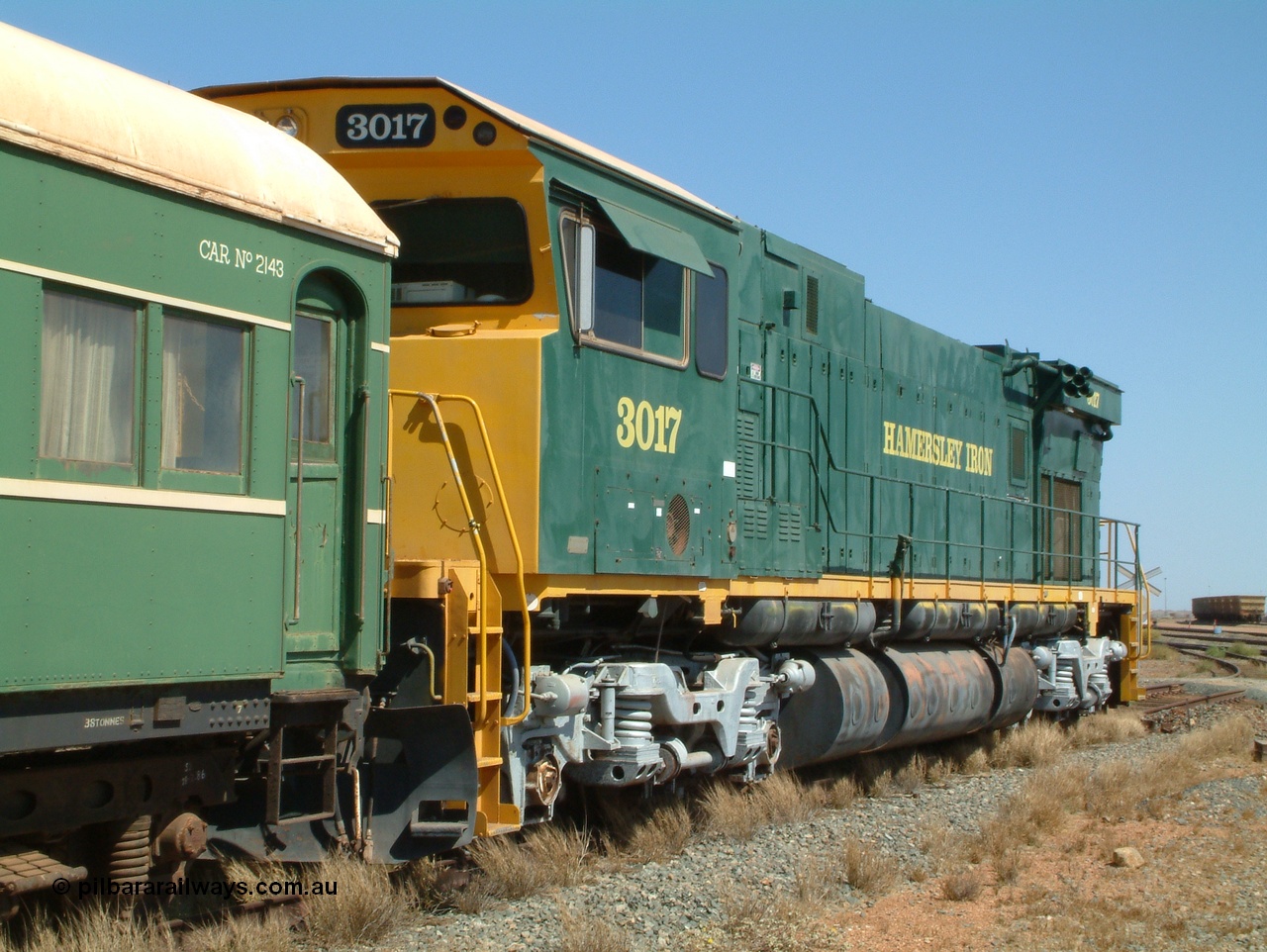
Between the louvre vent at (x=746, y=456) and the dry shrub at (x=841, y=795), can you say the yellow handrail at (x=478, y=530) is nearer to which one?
the louvre vent at (x=746, y=456)

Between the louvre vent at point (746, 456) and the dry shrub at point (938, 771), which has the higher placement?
the louvre vent at point (746, 456)

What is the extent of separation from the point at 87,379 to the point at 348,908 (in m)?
2.81

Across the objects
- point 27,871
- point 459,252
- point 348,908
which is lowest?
point 348,908

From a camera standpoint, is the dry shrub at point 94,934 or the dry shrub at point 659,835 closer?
the dry shrub at point 94,934

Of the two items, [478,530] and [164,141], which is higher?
[164,141]

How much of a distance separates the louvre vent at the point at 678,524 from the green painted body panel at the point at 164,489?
2.53m

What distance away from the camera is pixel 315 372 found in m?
6.08

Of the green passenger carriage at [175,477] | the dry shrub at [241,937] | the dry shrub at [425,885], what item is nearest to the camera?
the green passenger carriage at [175,477]

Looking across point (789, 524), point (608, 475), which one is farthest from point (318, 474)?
point (789, 524)

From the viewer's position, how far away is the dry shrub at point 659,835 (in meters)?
8.49

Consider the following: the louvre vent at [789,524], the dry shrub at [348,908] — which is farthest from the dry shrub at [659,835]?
the dry shrub at [348,908]

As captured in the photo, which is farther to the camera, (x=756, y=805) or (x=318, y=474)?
(x=756, y=805)

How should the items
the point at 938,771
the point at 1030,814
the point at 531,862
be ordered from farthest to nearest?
the point at 938,771, the point at 1030,814, the point at 531,862

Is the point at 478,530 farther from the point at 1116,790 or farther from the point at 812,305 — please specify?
the point at 1116,790
